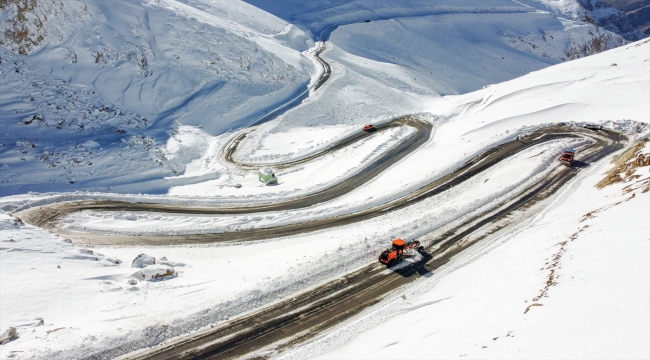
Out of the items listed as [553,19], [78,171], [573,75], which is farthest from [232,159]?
[553,19]

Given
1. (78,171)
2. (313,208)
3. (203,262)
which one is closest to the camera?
(203,262)

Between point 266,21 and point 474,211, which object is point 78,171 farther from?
point 266,21

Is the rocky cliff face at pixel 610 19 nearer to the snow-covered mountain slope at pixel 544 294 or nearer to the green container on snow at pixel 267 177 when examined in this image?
the snow-covered mountain slope at pixel 544 294

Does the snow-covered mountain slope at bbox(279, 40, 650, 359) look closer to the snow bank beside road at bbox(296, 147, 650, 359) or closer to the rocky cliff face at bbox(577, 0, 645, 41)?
the snow bank beside road at bbox(296, 147, 650, 359)

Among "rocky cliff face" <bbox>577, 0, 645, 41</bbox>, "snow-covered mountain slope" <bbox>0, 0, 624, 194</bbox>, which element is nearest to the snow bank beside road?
"snow-covered mountain slope" <bbox>0, 0, 624, 194</bbox>

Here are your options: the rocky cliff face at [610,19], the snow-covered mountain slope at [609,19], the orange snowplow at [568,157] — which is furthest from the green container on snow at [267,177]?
the rocky cliff face at [610,19]

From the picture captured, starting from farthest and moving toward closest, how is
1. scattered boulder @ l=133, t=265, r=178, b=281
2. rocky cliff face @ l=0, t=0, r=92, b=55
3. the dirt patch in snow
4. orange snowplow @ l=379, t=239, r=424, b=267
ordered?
1. rocky cliff face @ l=0, t=0, r=92, b=55
2. the dirt patch in snow
3. orange snowplow @ l=379, t=239, r=424, b=267
4. scattered boulder @ l=133, t=265, r=178, b=281
